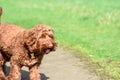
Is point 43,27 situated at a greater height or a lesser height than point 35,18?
greater

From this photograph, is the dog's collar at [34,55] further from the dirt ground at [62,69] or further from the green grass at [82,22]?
the green grass at [82,22]

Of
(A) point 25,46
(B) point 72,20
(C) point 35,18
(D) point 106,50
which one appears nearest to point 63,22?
(B) point 72,20

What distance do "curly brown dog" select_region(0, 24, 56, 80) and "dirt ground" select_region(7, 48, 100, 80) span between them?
3.33 feet

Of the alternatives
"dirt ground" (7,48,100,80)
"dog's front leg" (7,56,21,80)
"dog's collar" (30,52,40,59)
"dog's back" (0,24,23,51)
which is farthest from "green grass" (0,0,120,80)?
"dog's back" (0,24,23,51)

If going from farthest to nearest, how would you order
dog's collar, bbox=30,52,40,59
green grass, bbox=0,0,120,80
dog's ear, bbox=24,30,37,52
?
green grass, bbox=0,0,120,80 → dog's collar, bbox=30,52,40,59 → dog's ear, bbox=24,30,37,52

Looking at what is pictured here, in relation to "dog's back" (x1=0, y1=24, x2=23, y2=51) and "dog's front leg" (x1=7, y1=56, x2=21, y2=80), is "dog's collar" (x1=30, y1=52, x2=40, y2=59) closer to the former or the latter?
"dog's front leg" (x1=7, y1=56, x2=21, y2=80)

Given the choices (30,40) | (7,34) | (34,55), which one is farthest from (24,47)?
(7,34)

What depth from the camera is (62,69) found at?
10766mm

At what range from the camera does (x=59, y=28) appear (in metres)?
17.2

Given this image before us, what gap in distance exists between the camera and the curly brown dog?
807cm

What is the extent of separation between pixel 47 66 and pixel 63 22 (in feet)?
25.4

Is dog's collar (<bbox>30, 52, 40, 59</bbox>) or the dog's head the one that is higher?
the dog's head

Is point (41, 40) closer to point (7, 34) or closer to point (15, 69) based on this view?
point (15, 69)

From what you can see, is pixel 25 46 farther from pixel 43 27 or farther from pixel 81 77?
pixel 81 77
